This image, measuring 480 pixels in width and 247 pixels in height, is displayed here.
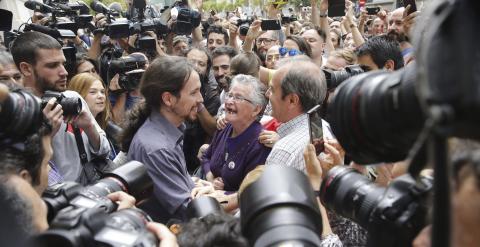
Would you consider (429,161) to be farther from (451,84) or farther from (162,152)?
(162,152)

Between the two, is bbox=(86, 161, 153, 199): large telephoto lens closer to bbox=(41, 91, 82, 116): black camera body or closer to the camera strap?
bbox=(41, 91, 82, 116): black camera body

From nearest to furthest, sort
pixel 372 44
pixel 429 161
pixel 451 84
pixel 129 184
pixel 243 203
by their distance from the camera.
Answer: pixel 451 84, pixel 429 161, pixel 243 203, pixel 129 184, pixel 372 44

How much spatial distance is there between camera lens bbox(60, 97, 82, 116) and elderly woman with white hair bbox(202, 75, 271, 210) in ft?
3.21

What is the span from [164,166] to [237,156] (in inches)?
25.8

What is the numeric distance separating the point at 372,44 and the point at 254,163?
1.44m

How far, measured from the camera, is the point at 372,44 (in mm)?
3967

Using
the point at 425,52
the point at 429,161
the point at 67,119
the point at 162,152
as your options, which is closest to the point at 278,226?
the point at 429,161

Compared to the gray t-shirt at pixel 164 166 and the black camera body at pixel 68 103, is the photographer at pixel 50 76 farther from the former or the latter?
the gray t-shirt at pixel 164 166

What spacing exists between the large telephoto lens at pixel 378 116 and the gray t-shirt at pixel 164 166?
5.54ft

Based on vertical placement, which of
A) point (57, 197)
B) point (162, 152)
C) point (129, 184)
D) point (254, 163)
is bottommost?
point (254, 163)

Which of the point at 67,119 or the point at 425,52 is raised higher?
the point at 425,52

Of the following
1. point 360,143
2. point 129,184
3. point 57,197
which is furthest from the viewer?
point 129,184

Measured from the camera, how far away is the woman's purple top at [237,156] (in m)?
3.22

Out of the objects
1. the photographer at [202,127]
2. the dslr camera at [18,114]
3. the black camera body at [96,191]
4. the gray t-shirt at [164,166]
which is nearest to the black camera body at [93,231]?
the black camera body at [96,191]
